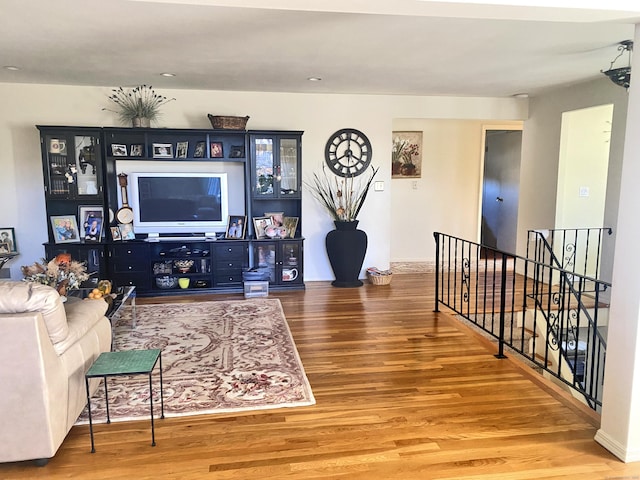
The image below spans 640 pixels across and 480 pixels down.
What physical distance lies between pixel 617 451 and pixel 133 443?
2.45m

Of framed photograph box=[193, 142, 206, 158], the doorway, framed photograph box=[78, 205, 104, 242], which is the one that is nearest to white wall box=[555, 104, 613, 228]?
the doorway

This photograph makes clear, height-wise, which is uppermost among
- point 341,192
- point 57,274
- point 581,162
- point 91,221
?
point 581,162

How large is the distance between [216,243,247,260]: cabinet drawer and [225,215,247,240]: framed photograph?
0.48 feet

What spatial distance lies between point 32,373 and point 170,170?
380 centimetres

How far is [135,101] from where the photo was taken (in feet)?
17.6

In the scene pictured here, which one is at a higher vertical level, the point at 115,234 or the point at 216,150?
the point at 216,150

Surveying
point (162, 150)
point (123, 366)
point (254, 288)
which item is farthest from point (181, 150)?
point (123, 366)

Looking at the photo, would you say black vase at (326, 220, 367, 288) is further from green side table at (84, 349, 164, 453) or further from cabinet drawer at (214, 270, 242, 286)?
green side table at (84, 349, 164, 453)

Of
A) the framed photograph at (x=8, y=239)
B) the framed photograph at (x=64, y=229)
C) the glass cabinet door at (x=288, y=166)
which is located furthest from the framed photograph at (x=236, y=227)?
the framed photograph at (x=8, y=239)

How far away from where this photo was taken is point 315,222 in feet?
19.5

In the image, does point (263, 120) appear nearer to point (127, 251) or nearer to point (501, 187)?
point (127, 251)

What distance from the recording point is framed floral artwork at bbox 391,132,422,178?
23.0 ft

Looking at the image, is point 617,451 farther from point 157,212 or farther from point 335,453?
point 157,212

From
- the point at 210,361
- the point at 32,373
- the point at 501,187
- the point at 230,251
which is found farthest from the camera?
the point at 501,187
